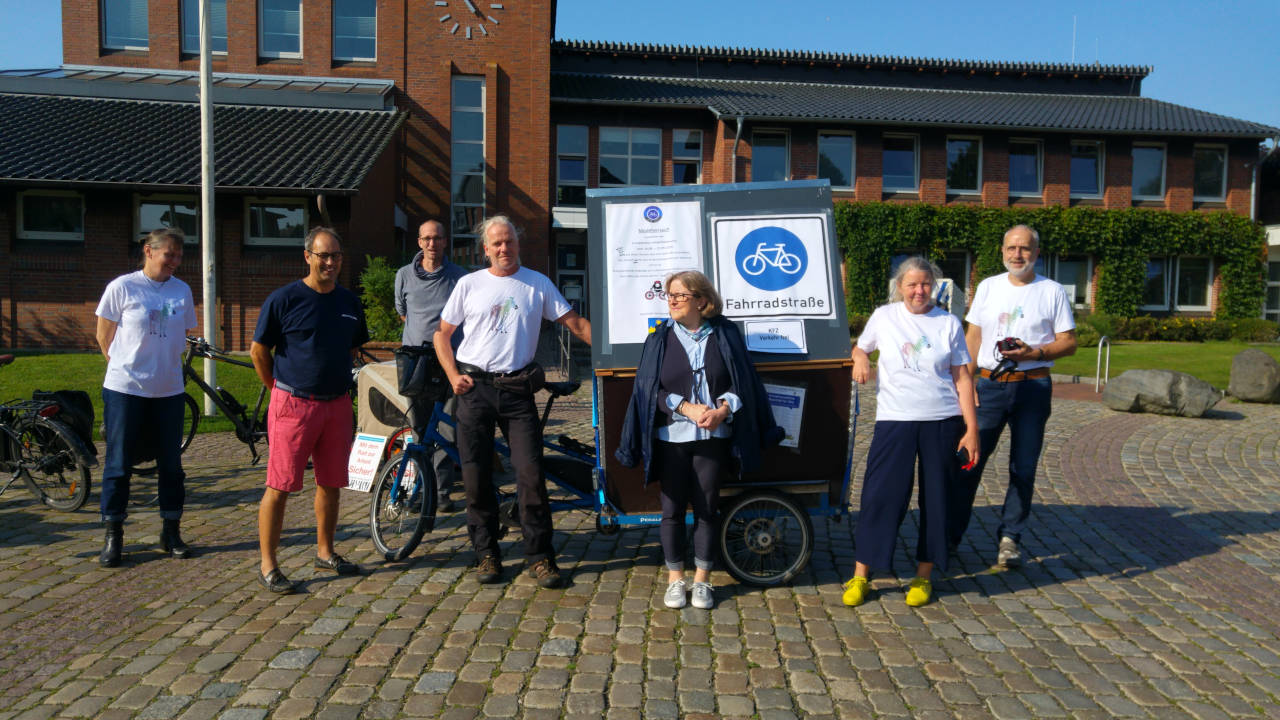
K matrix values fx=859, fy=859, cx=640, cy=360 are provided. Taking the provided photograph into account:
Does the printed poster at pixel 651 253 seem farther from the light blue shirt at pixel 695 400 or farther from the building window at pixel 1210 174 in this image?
the building window at pixel 1210 174

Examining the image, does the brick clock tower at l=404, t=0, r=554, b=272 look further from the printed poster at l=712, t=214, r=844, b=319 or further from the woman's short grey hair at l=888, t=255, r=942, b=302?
the woman's short grey hair at l=888, t=255, r=942, b=302

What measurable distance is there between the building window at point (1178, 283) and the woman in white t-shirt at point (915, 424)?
2709 cm

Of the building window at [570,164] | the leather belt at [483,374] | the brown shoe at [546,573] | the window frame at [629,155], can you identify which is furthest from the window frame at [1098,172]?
the brown shoe at [546,573]

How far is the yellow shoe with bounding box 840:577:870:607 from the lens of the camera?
437 cm

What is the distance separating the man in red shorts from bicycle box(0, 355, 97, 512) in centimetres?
239

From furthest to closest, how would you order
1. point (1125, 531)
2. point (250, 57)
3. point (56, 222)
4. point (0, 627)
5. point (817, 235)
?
point (250, 57), point (56, 222), point (1125, 531), point (817, 235), point (0, 627)

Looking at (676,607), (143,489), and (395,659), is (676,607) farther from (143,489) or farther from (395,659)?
(143,489)

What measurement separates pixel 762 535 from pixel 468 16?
2098 centimetres

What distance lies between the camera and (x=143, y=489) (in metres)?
6.66

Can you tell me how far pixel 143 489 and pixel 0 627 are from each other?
2.85 m

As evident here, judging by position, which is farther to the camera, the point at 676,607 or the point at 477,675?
the point at 676,607

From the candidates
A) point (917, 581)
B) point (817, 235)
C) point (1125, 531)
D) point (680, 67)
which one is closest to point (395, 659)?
point (917, 581)

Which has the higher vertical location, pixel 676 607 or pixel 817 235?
pixel 817 235

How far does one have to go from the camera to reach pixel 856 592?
14.4 feet
